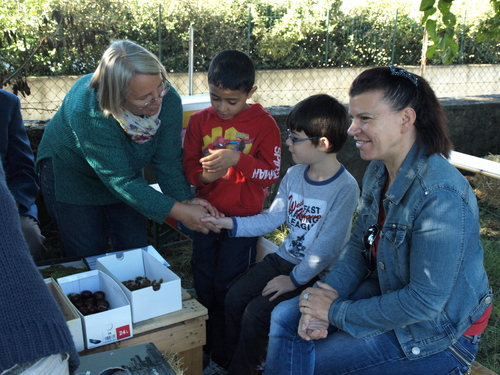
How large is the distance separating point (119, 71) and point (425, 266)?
1.47 m

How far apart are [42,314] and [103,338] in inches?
36.5

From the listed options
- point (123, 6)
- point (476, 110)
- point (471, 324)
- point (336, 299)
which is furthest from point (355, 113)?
point (123, 6)

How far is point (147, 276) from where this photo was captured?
243cm

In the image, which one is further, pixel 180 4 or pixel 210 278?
pixel 180 4

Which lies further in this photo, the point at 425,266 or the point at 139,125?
the point at 139,125

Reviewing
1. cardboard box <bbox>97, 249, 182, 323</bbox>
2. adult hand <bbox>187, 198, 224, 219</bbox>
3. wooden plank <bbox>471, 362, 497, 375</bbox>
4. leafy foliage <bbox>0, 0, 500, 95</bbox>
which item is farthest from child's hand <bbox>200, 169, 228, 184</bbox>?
leafy foliage <bbox>0, 0, 500, 95</bbox>

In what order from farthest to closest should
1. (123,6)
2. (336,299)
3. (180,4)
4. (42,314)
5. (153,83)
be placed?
(180,4)
(123,6)
(153,83)
(336,299)
(42,314)

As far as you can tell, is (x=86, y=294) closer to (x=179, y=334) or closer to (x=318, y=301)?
(x=179, y=334)

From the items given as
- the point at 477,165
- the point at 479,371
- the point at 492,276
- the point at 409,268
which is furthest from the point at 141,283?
the point at 477,165

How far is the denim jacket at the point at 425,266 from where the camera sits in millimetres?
1548

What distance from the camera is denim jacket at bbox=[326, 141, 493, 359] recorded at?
1.55 meters

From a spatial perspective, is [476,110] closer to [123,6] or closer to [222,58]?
[222,58]

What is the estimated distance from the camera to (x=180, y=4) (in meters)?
8.30

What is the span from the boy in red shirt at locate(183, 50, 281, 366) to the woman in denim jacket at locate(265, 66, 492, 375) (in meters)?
0.76
